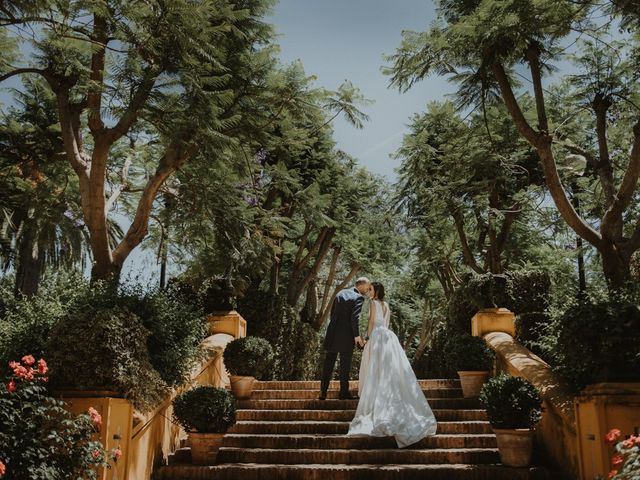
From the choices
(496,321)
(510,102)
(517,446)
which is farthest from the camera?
(496,321)

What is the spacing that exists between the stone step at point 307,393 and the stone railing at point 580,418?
56.1 inches

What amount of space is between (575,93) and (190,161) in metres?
6.85

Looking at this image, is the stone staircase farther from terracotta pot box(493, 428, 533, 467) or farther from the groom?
the groom

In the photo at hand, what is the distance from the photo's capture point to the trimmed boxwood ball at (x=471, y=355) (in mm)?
11031

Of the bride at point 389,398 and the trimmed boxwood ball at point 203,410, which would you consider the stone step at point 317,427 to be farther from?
the trimmed boxwood ball at point 203,410

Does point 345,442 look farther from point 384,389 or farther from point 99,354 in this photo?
point 99,354

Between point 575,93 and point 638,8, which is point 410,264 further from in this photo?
point 638,8

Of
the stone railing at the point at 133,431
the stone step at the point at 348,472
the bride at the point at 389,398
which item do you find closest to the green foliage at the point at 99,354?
the stone railing at the point at 133,431

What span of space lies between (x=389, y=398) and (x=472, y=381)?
2.44 meters

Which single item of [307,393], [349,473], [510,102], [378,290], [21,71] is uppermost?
[21,71]

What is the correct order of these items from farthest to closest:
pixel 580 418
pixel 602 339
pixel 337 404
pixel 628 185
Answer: pixel 337 404, pixel 628 185, pixel 580 418, pixel 602 339

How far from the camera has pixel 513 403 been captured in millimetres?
7906

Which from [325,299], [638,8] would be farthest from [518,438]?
[325,299]

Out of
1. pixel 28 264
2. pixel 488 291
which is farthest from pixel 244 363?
pixel 28 264
